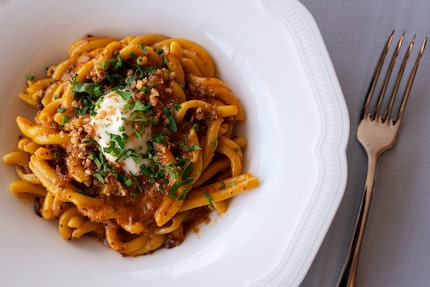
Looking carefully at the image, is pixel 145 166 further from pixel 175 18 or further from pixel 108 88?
pixel 175 18

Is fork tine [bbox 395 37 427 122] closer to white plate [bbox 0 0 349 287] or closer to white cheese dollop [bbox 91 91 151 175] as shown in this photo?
white plate [bbox 0 0 349 287]

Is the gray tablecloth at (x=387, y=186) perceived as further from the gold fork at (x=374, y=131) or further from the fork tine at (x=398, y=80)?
the fork tine at (x=398, y=80)

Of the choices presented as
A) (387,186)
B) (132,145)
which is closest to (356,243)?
(387,186)

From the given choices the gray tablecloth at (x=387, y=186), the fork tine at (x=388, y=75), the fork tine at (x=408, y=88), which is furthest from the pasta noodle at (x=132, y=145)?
the fork tine at (x=408, y=88)

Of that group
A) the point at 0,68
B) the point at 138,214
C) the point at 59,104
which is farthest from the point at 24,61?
the point at 138,214

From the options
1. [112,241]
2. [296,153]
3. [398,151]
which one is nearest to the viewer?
[296,153]

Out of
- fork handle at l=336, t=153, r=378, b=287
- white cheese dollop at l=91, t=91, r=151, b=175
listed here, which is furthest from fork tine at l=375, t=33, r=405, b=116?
white cheese dollop at l=91, t=91, r=151, b=175
